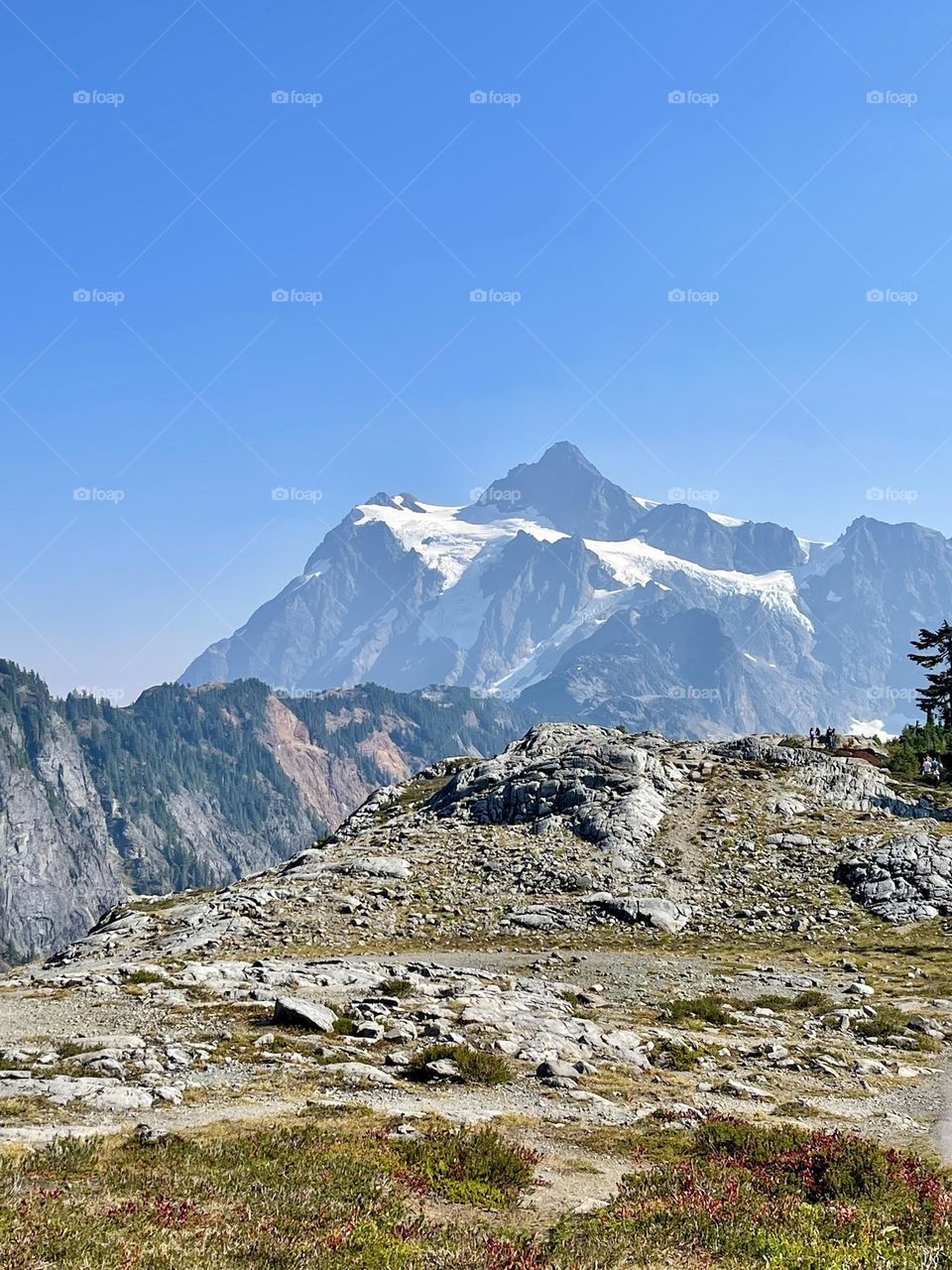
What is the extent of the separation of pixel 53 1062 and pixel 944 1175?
16906mm

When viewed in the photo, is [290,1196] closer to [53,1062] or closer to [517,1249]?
[517,1249]

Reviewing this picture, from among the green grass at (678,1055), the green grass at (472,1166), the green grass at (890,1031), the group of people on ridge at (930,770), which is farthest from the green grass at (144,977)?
the group of people on ridge at (930,770)

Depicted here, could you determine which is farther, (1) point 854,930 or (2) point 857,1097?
(1) point 854,930

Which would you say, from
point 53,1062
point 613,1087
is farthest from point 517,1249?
point 53,1062

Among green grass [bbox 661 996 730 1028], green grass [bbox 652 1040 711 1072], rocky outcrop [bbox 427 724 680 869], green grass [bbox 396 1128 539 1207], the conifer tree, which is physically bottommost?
green grass [bbox 661 996 730 1028]

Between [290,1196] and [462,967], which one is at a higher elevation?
[290,1196]

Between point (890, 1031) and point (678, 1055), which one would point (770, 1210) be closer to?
point (678, 1055)

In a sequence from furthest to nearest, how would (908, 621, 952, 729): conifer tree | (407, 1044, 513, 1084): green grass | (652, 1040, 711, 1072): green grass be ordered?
1. (908, 621, 952, 729): conifer tree
2. (652, 1040, 711, 1072): green grass
3. (407, 1044, 513, 1084): green grass

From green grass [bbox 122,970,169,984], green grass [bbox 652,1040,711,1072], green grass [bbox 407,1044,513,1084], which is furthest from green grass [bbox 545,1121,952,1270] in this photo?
green grass [bbox 122,970,169,984]

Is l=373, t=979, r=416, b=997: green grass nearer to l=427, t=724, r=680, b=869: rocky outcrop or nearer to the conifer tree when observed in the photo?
l=427, t=724, r=680, b=869: rocky outcrop

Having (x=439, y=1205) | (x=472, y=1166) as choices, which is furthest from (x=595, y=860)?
(x=439, y=1205)

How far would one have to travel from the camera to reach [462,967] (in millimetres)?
34625

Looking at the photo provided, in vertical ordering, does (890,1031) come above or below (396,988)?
below

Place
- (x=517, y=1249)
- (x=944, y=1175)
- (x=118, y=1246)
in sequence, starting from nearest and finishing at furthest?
(x=118, y=1246) → (x=517, y=1249) → (x=944, y=1175)
